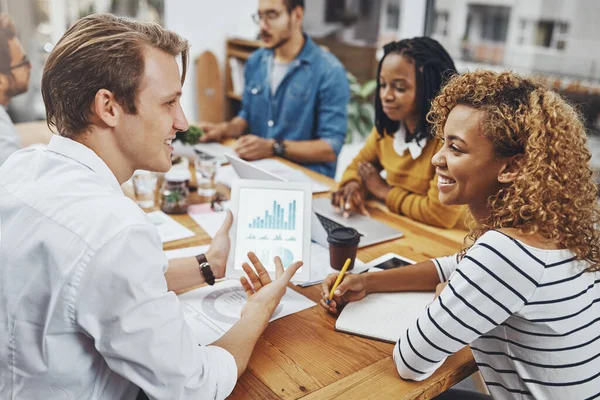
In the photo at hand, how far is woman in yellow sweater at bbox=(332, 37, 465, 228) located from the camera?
1860 millimetres

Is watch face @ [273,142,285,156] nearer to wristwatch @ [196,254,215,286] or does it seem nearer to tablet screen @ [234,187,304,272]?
tablet screen @ [234,187,304,272]

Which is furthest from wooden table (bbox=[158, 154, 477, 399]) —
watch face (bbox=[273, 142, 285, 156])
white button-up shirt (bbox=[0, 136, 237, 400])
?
watch face (bbox=[273, 142, 285, 156])

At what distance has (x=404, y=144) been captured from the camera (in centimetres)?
200

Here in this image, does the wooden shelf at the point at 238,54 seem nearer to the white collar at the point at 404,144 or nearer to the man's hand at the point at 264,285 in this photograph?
the white collar at the point at 404,144

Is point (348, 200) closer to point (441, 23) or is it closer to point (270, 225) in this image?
point (270, 225)

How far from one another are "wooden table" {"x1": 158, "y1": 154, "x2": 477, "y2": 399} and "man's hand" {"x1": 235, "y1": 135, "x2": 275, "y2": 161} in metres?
1.23

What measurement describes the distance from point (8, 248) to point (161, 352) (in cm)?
30

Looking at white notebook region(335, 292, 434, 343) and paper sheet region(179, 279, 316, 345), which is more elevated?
white notebook region(335, 292, 434, 343)

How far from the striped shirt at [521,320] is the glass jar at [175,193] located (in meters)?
1.03

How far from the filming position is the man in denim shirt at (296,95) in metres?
2.73

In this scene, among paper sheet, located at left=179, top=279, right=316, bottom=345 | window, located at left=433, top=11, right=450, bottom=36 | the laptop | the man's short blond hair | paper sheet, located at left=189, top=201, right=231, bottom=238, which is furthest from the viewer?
window, located at left=433, top=11, right=450, bottom=36

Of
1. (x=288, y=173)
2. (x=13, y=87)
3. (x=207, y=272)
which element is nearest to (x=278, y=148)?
(x=288, y=173)

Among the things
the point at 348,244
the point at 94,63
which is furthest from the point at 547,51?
the point at 94,63

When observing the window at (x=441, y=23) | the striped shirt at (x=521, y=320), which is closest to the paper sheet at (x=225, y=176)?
the striped shirt at (x=521, y=320)
